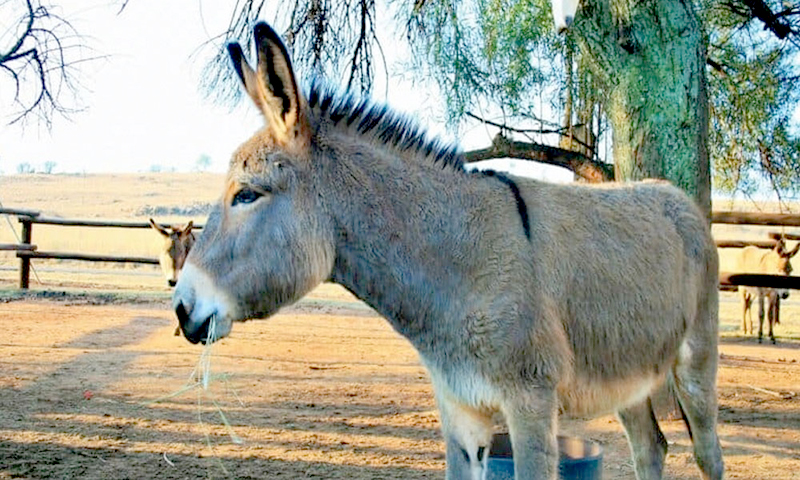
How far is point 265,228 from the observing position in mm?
2961

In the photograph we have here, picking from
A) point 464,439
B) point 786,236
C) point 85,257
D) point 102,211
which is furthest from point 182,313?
point 102,211

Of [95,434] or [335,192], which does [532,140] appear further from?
[335,192]

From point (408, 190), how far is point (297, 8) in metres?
4.69

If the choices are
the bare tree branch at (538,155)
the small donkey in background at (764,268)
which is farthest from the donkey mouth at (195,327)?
the small donkey in background at (764,268)

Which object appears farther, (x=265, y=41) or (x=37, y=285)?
(x=37, y=285)

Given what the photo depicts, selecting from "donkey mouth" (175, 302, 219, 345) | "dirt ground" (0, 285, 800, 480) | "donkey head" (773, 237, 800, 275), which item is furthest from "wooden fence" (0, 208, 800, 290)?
"donkey mouth" (175, 302, 219, 345)

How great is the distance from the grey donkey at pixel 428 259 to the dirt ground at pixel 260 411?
A: 58cm

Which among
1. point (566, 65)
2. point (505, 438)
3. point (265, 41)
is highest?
point (566, 65)

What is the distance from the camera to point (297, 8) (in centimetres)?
737

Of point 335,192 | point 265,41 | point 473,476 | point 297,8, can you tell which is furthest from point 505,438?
point 297,8

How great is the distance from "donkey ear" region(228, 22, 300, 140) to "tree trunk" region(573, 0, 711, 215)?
3.99 m

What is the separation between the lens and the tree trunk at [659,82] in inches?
250

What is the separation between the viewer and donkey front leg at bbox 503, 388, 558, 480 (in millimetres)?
3025

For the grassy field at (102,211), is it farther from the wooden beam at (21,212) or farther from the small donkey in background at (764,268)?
the small donkey in background at (764,268)
